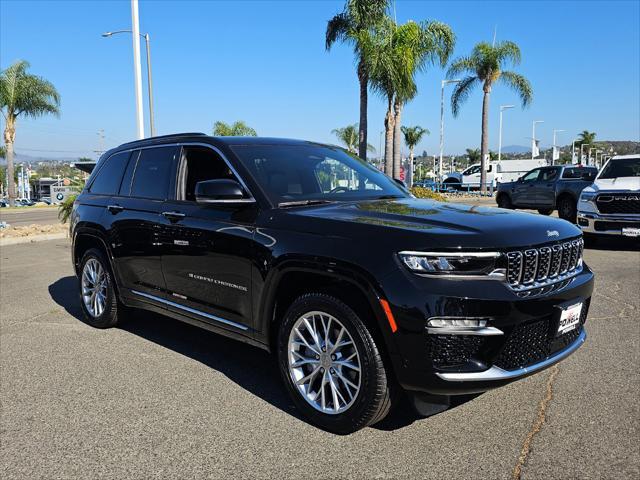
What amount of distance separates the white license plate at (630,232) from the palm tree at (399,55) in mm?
13853

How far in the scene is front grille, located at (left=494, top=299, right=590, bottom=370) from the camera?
118 inches

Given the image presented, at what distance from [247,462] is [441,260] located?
1511 millimetres

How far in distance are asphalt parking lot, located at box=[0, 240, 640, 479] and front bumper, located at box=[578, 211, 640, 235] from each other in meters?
5.75

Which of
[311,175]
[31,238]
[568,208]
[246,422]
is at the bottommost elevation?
[246,422]

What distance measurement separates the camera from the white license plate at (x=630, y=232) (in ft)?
33.6

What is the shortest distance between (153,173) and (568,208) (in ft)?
46.6

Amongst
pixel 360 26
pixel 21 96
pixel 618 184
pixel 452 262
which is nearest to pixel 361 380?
pixel 452 262

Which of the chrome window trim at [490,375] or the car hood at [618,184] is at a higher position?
the car hood at [618,184]

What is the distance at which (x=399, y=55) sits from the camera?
22188mm

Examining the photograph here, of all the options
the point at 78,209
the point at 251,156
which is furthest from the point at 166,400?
the point at 78,209

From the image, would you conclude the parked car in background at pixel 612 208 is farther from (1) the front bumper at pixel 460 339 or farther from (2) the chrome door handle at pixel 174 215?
(2) the chrome door handle at pixel 174 215

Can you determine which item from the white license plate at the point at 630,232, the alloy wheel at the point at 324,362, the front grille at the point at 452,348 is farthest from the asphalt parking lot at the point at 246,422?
the white license plate at the point at 630,232

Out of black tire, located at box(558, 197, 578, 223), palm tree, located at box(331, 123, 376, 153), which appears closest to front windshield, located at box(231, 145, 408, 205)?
black tire, located at box(558, 197, 578, 223)

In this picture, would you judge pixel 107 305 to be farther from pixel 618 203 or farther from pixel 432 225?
pixel 618 203
